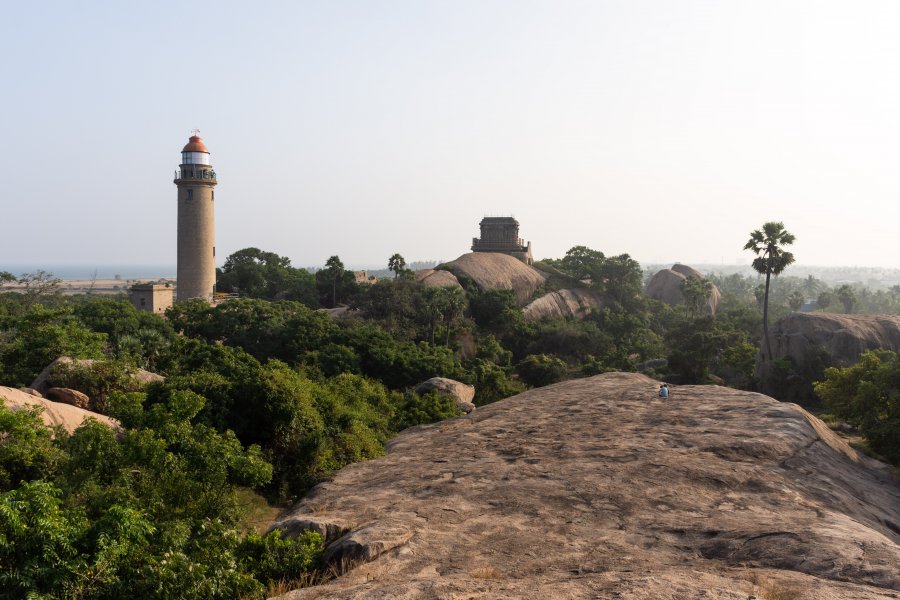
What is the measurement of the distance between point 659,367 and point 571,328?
281 inches

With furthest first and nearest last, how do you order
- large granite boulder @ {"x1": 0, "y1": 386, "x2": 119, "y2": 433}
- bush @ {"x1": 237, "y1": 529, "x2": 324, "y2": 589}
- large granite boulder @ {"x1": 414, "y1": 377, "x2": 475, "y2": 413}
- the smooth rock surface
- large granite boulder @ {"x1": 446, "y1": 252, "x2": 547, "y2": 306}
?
large granite boulder @ {"x1": 446, "y1": 252, "x2": 547, "y2": 306}, large granite boulder @ {"x1": 414, "y1": 377, "x2": 475, "y2": 413}, the smooth rock surface, large granite boulder @ {"x1": 0, "y1": 386, "x2": 119, "y2": 433}, bush @ {"x1": 237, "y1": 529, "x2": 324, "y2": 589}

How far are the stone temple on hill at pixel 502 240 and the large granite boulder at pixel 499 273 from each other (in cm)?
403

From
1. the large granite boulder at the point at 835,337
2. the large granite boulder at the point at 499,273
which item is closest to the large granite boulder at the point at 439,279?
the large granite boulder at the point at 499,273

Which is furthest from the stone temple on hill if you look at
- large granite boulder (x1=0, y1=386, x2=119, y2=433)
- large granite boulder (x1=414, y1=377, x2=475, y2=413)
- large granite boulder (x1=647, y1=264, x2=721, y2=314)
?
large granite boulder (x1=0, y1=386, x2=119, y2=433)

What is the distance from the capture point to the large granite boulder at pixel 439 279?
5188 cm

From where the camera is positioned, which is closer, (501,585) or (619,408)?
(501,585)

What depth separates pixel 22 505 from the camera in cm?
830

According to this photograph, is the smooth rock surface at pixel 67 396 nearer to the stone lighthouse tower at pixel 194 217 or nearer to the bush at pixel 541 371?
the bush at pixel 541 371

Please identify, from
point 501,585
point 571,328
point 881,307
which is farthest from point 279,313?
point 881,307

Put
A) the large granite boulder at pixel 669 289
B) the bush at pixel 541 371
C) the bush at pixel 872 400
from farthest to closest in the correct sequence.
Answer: the large granite boulder at pixel 669 289 → the bush at pixel 541 371 → the bush at pixel 872 400

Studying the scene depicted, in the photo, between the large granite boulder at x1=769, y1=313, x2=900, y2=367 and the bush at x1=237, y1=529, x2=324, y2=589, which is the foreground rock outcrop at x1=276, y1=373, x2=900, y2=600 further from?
the large granite boulder at x1=769, y1=313, x2=900, y2=367

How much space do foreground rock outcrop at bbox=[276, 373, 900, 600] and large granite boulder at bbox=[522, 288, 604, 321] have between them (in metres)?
36.7

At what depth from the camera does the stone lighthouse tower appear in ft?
157

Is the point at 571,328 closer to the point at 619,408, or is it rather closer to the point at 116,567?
the point at 619,408
